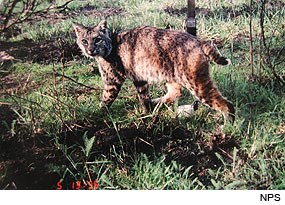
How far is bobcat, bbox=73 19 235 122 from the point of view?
1.16m

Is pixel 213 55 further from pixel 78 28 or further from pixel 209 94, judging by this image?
pixel 78 28

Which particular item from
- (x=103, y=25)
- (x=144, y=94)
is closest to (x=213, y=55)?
(x=144, y=94)

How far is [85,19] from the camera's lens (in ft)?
4.09

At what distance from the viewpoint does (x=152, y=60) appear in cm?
125

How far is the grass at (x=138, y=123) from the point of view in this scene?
1.11 m

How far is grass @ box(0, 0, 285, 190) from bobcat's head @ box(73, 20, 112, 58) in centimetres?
2

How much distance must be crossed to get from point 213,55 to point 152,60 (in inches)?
7.7

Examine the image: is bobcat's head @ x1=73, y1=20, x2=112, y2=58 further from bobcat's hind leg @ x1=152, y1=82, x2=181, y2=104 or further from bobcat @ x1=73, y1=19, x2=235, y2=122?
bobcat's hind leg @ x1=152, y1=82, x2=181, y2=104

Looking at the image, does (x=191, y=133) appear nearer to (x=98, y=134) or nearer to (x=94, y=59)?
Answer: (x=98, y=134)
